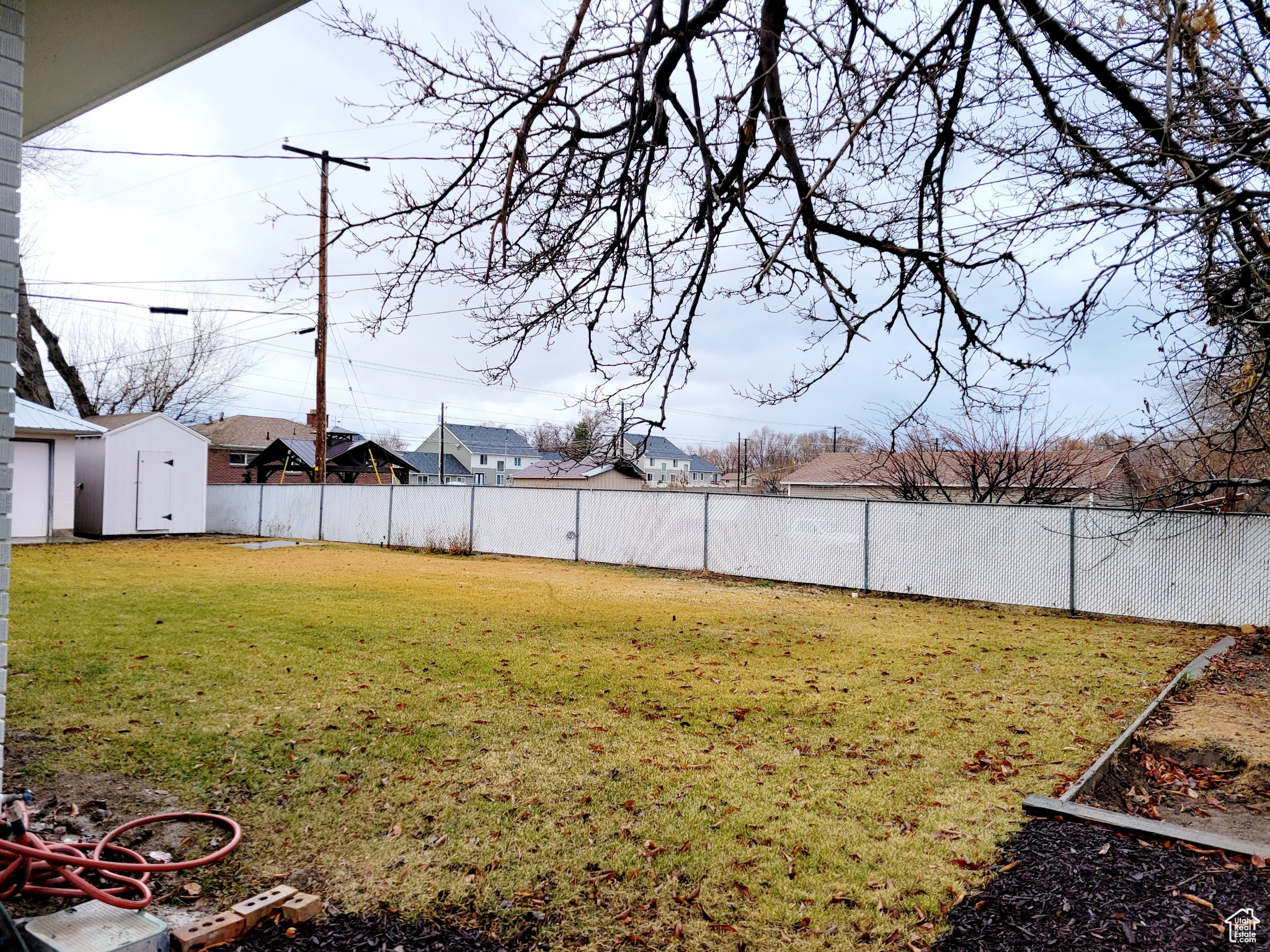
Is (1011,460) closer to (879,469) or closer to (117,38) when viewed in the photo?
(879,469)

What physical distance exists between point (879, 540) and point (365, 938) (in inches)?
446

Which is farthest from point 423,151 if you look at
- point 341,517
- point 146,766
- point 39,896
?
point 341,517

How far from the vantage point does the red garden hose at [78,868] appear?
2.36 meters

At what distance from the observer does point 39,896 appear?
96.5 inches

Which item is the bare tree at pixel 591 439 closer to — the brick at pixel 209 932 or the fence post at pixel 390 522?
the brick at pixel 209 932

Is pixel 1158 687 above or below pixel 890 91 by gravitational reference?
below

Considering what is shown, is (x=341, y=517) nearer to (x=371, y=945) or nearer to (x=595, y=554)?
(x=595, y=554)

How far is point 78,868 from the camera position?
103 inches

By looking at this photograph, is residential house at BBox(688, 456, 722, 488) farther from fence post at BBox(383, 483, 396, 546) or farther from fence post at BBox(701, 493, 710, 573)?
fence post at BBox(701, 493, 710, 573)

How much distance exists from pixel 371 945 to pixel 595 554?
13.9 metres

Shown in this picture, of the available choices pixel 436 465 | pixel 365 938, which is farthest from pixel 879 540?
pixel 436 465


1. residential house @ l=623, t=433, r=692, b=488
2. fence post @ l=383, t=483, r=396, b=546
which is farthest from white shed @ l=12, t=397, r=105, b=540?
residential house @ l=623, t=433, r=692, b=488

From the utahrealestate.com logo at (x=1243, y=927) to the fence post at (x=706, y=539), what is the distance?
12277mm

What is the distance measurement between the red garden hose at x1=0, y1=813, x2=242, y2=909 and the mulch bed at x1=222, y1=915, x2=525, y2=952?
40 centimetres
